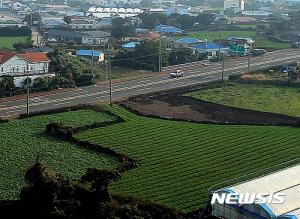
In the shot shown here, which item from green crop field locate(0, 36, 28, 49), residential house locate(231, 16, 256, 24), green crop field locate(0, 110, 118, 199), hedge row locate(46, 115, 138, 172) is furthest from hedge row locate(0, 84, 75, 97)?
residential house locate(231, 16, 256, 24)

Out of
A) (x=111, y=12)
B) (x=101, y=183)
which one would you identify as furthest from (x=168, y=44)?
(x=111, y=12)

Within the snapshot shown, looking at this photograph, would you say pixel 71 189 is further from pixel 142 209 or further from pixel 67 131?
pixel 67 131

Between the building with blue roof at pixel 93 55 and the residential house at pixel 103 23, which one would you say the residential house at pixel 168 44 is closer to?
the building with blue roof at pixel 93 55

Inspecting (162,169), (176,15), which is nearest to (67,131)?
(162,169)

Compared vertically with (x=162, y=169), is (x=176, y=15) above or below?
above

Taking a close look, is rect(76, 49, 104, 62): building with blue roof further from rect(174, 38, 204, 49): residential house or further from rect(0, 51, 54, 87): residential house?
rect(0, 51, 54, 87): residential house

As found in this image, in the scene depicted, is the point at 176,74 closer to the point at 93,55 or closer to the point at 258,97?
the point at 258,97

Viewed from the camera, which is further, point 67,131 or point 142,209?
point 67,131
